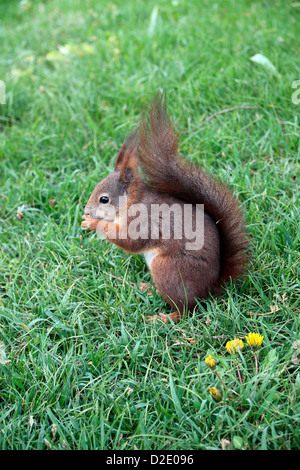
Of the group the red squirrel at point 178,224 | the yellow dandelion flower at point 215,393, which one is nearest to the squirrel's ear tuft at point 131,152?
the red squirrel at point 178,224

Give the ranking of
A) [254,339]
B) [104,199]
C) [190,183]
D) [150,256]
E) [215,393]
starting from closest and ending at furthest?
[215,393]
[254,339]
[190,183]
[150,256]
[104,199]

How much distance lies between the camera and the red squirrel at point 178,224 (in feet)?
5.53

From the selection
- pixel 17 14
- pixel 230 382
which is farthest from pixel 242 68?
pixel 17 14

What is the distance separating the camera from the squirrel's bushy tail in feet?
5.49

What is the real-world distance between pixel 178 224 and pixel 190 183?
0.53ft

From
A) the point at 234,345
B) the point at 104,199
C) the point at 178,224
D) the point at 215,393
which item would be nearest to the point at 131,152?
the point at 104,199

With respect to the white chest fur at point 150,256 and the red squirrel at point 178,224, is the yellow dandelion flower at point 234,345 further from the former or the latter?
the white chest fur at point 150,256

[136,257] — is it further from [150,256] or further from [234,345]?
[234,345]

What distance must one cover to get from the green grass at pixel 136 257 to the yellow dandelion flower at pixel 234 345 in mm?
35

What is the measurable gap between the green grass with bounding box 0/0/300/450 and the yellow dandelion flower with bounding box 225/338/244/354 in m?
0.03

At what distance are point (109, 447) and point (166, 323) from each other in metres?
0.51

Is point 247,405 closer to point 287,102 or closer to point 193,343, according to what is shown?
point 193,343

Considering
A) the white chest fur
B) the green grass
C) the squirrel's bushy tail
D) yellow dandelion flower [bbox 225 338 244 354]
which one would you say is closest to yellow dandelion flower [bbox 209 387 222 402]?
the green grass

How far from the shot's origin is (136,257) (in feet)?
6.70
